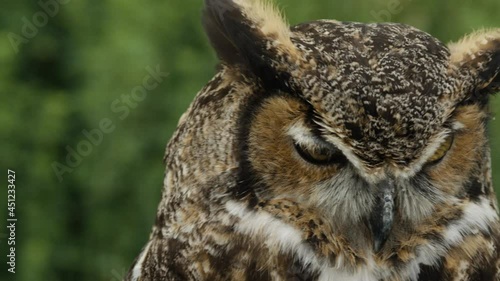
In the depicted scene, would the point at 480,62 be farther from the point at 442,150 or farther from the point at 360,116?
the point at 360,116

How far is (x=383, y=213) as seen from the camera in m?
1.63

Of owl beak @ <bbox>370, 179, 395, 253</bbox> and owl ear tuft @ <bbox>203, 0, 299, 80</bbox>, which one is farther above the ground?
owl ear tuft @ <bbox>203, 0, 299, 80</bbox>

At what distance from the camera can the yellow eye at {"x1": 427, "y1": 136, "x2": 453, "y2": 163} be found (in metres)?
1.62

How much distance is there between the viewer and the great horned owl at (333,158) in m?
1.57

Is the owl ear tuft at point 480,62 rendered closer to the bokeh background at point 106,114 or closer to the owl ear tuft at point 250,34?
the owl ear tuft at point 250,34

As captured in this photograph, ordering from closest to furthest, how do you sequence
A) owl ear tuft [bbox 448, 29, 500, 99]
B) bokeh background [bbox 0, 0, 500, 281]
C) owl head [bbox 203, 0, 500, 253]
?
owl head [bbox 203, 0, 500, 253] < owl ear tuft [bbox 448, 29, 500, 99] < bokeh background [bbox 0, 0, 500, 281]

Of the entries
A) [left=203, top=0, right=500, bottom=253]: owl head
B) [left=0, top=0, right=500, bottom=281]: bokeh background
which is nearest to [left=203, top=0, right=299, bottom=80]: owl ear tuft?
[left=203, top=0, right=500, bottom=253]: owl head

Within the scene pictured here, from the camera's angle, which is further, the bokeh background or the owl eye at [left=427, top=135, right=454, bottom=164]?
the bokeh background

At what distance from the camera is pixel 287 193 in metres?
1.68

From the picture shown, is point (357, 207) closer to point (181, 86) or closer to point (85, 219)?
point (181, 86)

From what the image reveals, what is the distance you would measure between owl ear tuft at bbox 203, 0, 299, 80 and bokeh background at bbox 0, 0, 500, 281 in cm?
129

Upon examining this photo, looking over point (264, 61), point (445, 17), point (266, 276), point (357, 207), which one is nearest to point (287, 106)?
point (264, 61)

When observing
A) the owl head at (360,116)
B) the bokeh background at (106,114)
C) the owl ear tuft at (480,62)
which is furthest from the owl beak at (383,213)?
the bokeh background at (106,114)

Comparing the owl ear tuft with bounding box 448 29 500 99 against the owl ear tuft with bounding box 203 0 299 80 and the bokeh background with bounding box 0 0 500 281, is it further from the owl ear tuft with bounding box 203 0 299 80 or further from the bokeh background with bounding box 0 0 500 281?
the bokeh background with bounding box 0 0 500 281
